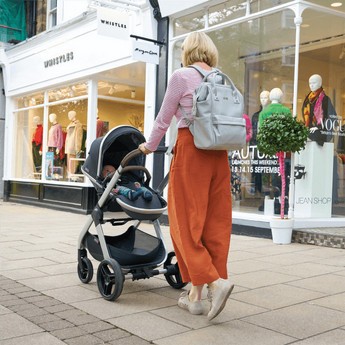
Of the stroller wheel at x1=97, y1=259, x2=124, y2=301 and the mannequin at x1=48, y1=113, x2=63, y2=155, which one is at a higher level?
the mannequin at x1=48, y1=113, x2=63, y2=155

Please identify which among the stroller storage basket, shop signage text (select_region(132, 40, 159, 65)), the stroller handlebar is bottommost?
the stroller storage basket

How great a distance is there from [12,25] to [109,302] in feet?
43.5

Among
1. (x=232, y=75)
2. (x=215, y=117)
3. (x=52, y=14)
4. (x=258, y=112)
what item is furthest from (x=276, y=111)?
(x=52, y=14)

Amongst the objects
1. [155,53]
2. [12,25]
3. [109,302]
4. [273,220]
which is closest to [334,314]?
[109,302]

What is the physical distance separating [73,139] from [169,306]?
8.82 metres

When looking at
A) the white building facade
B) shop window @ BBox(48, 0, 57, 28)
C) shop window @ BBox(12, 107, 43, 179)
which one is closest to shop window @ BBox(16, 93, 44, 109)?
shop window @ BBox(12, 107, 43, 179)

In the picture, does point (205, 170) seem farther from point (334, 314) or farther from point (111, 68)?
point (111, 68)

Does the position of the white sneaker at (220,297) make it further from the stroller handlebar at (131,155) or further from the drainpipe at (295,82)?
the drainpipe at (295,82)

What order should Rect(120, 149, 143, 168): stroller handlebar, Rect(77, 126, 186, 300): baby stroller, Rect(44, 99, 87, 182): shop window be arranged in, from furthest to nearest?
1. Rect(44, 99, 87, 182): shop window
2. Rect(77, 126, 186, 300): baby stroller
3. Rect(120, 149, 143, 168): stroller handlebar

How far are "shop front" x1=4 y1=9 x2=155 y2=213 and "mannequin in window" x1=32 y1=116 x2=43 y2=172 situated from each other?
27 millimetres

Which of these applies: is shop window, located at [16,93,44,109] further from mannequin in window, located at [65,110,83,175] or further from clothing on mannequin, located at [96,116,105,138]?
clothing on mannequin, located at [96,116,105,138]

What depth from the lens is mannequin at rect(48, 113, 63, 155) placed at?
41.0 feet

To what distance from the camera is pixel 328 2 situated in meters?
7.58

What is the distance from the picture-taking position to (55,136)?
41.3ft
